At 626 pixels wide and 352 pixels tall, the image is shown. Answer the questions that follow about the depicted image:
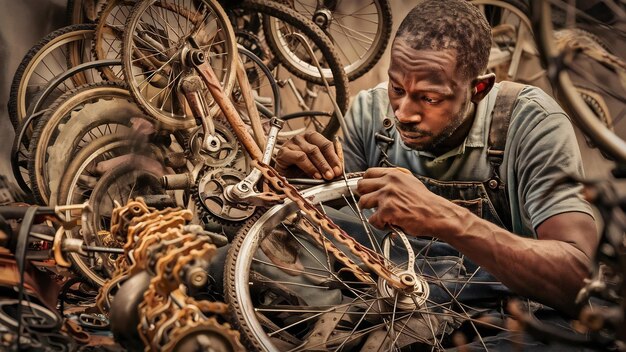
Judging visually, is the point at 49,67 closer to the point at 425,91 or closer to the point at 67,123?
the point at 67,123

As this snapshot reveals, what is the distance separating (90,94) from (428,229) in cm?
153

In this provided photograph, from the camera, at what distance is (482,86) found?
246 cm

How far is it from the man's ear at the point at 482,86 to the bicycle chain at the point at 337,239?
0.58 meters

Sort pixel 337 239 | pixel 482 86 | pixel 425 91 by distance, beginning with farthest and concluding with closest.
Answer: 1. pixel 482 86
2. pixel 425 91
3. pixel 337 239

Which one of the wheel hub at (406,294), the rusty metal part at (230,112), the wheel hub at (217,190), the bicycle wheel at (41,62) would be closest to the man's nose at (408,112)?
the wheel hub at (406,294)

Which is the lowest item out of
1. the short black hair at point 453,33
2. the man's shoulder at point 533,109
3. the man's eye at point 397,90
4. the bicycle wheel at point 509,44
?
the bicycle wheel at point 509,44

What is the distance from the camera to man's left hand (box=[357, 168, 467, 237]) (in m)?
2.15

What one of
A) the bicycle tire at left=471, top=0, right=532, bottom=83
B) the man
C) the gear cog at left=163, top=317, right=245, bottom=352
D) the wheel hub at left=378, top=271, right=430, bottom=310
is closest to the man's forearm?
the man

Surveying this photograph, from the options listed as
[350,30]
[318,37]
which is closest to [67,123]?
[318,37]

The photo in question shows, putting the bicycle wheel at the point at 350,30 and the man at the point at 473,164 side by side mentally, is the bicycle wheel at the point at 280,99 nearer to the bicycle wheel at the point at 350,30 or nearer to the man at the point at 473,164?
the bicycle wheel at the point at 350,30

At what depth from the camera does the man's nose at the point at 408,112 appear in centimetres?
236

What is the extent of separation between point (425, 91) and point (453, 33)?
0.64 ft

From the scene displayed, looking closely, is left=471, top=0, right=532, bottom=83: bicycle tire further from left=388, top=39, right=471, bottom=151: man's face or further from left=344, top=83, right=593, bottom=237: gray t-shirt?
left=388, top=39, right=471, bottom=151: man's face

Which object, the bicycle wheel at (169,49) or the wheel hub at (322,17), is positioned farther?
the wheel hub at (322,17)
